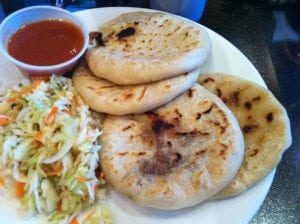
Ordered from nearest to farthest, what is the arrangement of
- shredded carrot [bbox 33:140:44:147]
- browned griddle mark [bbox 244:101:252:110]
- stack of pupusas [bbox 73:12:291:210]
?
stack of pupusas [bbox 73:12:291:210] < shredded carrot [bbox 33:140:44:147] < browned griddle mark [bbox 244:101:252:110]

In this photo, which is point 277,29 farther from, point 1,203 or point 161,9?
point 1,203

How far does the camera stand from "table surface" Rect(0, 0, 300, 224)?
182cm

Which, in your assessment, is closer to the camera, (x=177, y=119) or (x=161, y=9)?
(x=177, y=119)

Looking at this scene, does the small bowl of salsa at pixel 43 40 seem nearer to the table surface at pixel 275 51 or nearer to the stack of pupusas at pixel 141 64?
the stack of pupusas at pixel 141 64

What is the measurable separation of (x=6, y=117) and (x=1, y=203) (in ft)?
1.14

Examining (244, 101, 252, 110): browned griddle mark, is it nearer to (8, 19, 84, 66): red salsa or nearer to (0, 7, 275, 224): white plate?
(0, 7, 275, 224): white plate

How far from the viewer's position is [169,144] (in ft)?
5.08

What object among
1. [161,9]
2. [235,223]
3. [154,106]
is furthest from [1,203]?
[161,9]

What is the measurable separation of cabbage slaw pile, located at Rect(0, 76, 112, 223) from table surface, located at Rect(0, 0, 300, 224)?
2.54 feet

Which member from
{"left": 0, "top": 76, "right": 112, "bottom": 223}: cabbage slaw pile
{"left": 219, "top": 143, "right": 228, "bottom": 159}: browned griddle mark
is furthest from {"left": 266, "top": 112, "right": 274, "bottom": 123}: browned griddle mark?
{"left": 0, "top": 76, "right": 112, "bottom": 223}: cabbage slaw pile

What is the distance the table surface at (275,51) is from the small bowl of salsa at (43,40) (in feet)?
1.78

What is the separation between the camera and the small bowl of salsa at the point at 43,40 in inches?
66.7

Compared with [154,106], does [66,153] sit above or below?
below

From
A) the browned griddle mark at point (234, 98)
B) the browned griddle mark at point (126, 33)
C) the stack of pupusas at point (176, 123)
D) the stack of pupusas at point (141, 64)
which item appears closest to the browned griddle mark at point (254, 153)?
the stack of pupusas at point (176, 123)
